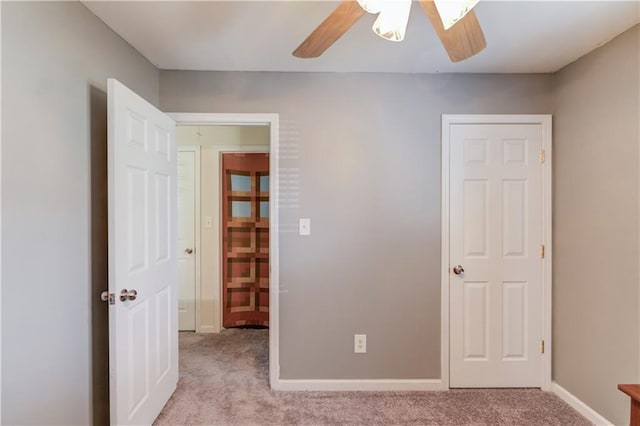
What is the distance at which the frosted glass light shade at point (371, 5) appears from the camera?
98cm

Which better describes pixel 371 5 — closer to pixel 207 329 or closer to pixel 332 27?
pixel 332 27

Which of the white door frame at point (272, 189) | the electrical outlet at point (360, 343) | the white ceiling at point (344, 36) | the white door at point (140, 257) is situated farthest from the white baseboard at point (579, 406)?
the white door at point (140, 257)

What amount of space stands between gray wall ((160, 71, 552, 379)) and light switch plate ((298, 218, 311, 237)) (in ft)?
0.12

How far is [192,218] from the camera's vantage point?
3.20 m

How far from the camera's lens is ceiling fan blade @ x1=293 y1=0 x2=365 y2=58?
106cm

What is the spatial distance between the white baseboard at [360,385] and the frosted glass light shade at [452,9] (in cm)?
218

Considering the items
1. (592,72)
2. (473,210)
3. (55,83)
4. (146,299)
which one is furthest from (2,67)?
(592,72)

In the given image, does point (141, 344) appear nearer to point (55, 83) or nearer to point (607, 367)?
point (55, 83)

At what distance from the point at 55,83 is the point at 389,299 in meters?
2.21

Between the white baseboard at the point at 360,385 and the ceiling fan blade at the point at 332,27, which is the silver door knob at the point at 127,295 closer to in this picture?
the white baseboard at the point at 360,385

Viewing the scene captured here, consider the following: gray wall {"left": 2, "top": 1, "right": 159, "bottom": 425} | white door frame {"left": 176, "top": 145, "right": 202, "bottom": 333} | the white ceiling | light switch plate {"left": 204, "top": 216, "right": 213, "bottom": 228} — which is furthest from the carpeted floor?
the white ceiling

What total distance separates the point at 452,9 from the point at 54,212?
1.71m

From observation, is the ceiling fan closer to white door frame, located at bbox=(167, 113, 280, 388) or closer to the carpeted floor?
white door frame, located at bbox=(167, 113, 280, 388)

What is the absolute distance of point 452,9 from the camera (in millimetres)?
940
